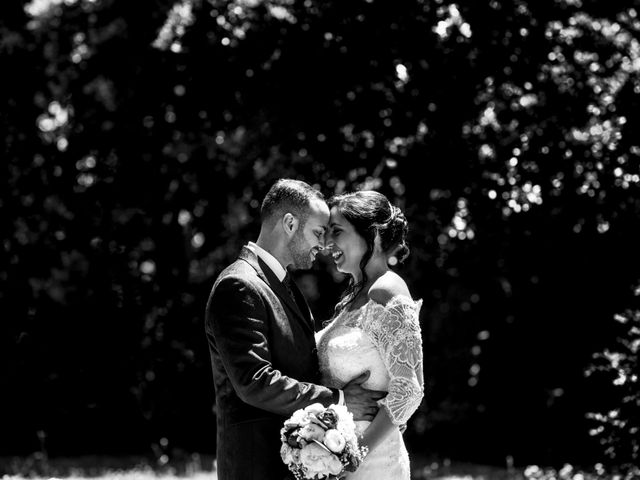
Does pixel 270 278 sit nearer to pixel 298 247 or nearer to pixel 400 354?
pixel 298 247

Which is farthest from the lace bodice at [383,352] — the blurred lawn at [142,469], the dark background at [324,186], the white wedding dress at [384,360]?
the blurred lawn at [142,469]

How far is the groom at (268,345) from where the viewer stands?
11.3 feet

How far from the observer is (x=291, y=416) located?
11.5ft

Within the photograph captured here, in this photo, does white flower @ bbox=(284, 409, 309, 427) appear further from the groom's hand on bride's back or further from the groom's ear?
the groom's ear

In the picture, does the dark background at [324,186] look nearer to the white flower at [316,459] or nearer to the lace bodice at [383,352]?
the lace bodice at [383,352]

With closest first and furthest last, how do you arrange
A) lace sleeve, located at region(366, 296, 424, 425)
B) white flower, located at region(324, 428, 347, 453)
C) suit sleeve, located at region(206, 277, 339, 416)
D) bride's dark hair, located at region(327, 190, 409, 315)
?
white flower, located at region(324, 428, 347, 453) < suit sleeve, located at region(206, 277, 339, 416) < lace sleeve, located at region(366, 296, 424, 425) < bride's dark hair, located at region(327, 190, 409, 315)

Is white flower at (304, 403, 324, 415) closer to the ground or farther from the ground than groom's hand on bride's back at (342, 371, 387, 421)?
farther from the ground

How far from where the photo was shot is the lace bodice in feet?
12.3

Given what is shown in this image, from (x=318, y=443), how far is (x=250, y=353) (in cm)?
48

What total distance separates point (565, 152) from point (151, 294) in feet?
15.5

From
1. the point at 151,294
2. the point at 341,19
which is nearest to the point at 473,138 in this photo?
the point at 341,19

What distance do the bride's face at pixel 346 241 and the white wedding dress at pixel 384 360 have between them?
258 mm

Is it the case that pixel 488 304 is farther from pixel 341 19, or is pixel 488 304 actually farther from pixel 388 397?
pixel 388 397

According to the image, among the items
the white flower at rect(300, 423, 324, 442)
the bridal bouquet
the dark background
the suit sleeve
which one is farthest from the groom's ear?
the dark background
